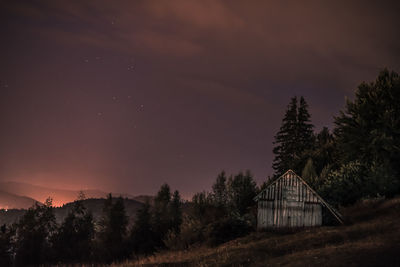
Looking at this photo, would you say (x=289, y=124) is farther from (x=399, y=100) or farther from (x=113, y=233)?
(x=113, y=233)

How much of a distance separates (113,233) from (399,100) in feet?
170

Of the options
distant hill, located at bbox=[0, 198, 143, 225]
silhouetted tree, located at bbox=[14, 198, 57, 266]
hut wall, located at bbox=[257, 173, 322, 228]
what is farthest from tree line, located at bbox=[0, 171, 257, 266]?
distant hill, located at bbox=[0, 198, 143, 225]

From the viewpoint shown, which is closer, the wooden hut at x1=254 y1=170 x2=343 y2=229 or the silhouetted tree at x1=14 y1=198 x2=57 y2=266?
the wooden hut at x1=254 y1=170 x2=343 y2=229

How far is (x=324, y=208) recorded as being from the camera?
31672 mm

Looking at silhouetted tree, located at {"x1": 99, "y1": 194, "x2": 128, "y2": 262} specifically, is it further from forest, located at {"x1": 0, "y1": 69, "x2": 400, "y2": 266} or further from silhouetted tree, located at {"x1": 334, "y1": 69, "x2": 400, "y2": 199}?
silhouetted tree, located at {"x1": 334, "y1": 69, "x2": 400, "y2": 199}

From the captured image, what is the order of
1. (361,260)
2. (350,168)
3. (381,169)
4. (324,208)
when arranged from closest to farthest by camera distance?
(361,260)
(324,208)
(381,169)
(350,168)

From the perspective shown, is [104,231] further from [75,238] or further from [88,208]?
[88,208]

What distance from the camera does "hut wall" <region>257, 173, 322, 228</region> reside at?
1244 inches

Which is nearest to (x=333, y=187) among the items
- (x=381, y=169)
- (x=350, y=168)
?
(x=350, y=168)

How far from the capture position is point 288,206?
32375 millimetres

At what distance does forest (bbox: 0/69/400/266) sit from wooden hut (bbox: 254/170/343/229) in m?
2.52

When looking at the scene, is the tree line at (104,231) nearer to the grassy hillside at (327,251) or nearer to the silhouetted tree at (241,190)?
the silhouetted tree at (241,190)

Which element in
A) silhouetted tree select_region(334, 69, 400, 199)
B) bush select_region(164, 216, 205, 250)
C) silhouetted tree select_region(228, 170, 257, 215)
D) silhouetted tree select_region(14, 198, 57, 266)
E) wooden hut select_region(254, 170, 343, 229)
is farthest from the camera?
silhouetted tree select_region(14, 198, 57, 266)

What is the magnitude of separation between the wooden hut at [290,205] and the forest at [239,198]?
2.52m
